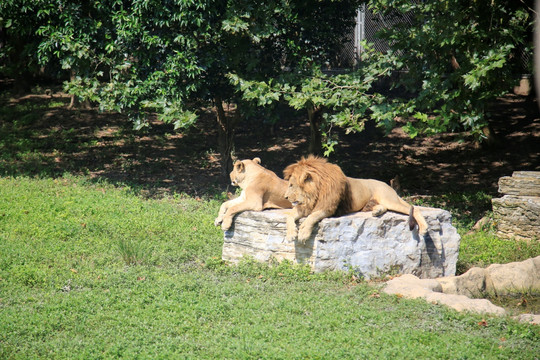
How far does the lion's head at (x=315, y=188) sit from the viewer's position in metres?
8.24

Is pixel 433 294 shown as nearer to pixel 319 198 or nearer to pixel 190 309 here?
pixel 319 198

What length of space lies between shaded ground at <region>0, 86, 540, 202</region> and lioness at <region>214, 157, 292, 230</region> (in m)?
4.45

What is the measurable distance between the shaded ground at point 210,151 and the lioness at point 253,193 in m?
4.45

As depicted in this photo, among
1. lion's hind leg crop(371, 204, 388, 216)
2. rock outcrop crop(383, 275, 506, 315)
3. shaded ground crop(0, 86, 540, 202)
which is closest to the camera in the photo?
rock outcrop crop(383, 275, 506, 315)

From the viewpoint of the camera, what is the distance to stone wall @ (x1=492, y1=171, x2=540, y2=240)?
1090cm

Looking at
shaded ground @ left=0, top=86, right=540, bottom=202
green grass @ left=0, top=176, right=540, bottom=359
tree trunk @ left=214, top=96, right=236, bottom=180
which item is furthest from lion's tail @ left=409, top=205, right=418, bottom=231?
tree trunk @ left=214, top=96, right=236, bottom=180

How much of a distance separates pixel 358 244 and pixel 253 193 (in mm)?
1777

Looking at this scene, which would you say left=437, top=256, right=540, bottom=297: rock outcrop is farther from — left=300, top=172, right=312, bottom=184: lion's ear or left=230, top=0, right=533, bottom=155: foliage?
left=230, top=0, right=533, bottom=155: foliage

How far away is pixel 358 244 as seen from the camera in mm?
8430

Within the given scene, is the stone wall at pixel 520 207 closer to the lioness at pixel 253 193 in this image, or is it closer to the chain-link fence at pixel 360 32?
the lioness at pixel 253 193

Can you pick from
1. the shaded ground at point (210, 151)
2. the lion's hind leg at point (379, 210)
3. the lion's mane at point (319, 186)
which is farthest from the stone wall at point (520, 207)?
the lion's mane at point (319, 186)

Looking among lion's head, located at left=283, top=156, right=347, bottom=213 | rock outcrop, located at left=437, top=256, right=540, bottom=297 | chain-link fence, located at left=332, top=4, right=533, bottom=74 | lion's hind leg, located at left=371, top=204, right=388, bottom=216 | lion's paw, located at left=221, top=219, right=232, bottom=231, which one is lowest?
rock outcrop, located at left=437, top=256, right=540, bottom=297

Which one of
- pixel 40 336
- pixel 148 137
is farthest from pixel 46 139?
pixel 40 336

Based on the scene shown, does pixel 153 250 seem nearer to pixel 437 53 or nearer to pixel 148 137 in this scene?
pixel 437 53
